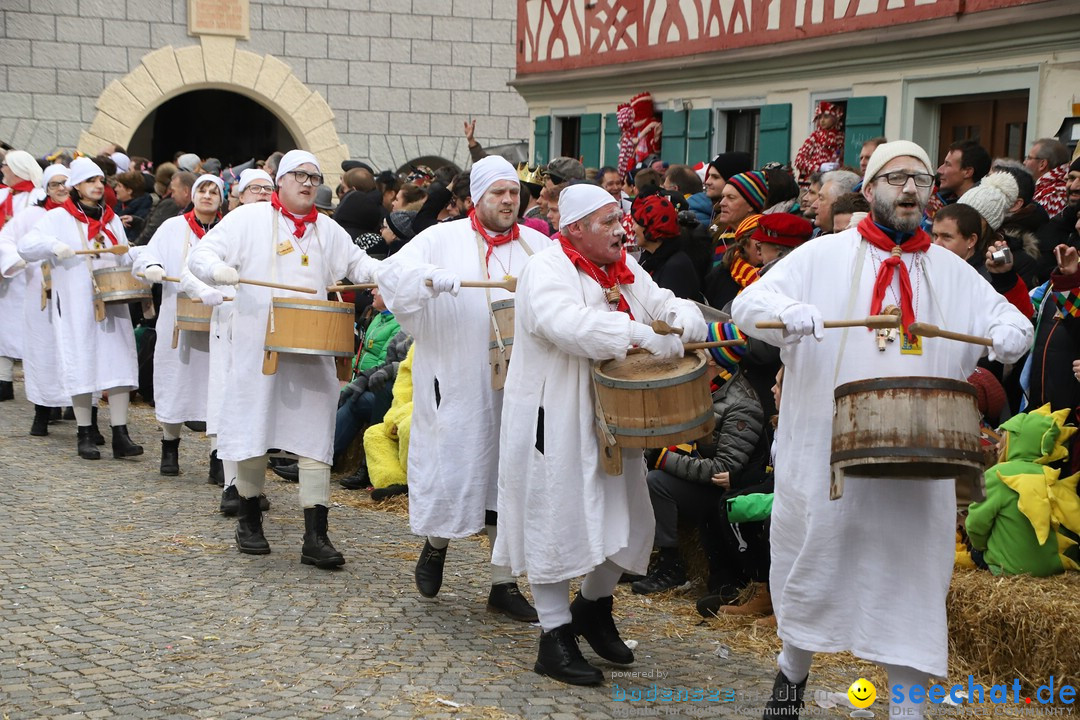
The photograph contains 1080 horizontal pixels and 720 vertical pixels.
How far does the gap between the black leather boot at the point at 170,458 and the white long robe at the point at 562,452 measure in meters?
4.79

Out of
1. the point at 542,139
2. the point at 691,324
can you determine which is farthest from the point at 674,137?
the point at 691,324

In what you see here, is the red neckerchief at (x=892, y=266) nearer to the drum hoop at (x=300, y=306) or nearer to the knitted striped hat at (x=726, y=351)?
the knitted striped hat at (x=726, y=351)

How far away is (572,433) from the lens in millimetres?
5406

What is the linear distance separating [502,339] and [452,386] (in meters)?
0.36

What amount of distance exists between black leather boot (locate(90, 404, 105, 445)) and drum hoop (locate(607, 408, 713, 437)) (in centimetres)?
649

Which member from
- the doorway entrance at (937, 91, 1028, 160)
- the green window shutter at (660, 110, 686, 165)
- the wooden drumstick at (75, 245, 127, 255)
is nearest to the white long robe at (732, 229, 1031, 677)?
the wooden drumstick at (75, 245, 127, 255)

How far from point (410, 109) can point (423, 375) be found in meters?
16.6

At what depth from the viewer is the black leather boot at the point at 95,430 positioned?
10598 millimetres

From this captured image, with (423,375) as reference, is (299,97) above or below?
above

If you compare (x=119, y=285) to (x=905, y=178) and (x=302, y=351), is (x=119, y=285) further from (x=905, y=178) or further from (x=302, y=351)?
(x=905, y=178)

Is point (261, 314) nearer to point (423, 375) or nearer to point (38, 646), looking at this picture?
point (423, 375)

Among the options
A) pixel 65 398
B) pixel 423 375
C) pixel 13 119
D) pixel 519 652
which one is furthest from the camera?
pixel 13 119

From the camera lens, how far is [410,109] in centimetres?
2258

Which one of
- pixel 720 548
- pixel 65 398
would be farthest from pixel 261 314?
pixel 65 398
